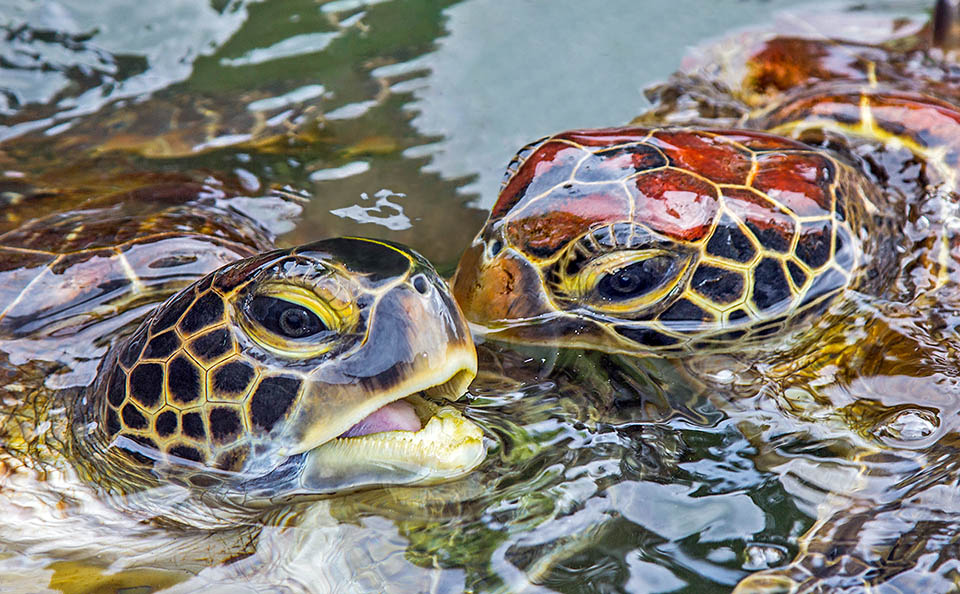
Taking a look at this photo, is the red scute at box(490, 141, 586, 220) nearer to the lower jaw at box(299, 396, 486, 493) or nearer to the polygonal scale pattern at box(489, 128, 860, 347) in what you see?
the polygonal scale pattern at box(489, 128, 860, 347)

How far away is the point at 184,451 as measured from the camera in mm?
2074

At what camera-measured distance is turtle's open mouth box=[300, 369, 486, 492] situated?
212cm

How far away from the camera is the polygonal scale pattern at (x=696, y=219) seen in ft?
7.97

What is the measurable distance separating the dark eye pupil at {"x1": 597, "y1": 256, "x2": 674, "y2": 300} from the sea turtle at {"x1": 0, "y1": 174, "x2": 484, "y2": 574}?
59cm

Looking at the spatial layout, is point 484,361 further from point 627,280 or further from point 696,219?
point 696,219

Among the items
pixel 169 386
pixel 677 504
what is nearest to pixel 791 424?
pixel 677 504

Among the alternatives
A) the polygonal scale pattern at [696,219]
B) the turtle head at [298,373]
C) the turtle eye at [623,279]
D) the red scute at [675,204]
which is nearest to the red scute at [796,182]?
the polygonal scale pattern at [696,219]

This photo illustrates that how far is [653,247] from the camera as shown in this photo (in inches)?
95.0

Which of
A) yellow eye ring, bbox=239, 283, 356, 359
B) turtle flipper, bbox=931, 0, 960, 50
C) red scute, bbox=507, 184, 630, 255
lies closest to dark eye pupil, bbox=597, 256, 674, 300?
red scute, bbox=507, 184, 630, 255

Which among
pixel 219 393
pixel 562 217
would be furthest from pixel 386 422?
pixel 562 217

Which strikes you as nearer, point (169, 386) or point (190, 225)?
point (169, 386)

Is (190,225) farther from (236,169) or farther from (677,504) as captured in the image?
(677,504)

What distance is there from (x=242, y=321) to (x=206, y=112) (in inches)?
79.4

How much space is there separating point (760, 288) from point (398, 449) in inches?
47.5
